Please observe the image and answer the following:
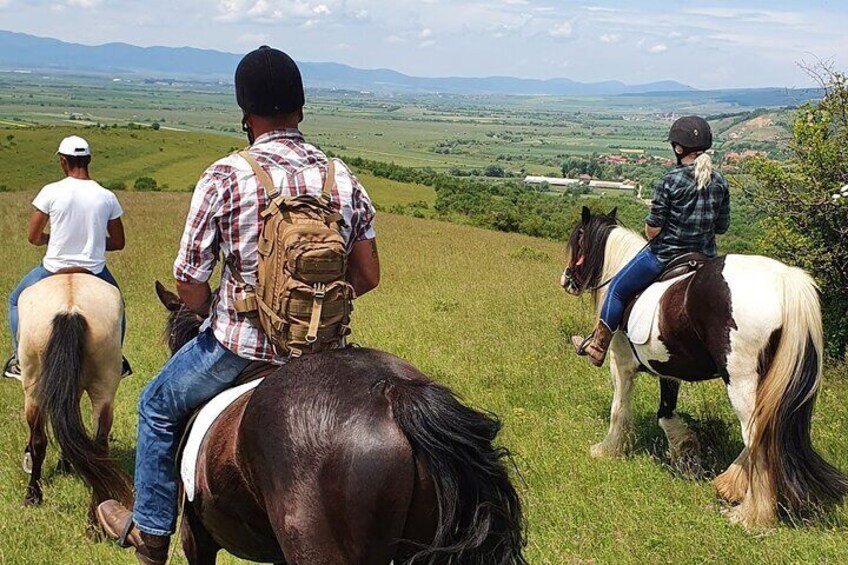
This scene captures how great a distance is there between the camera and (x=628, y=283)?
6.59 metres

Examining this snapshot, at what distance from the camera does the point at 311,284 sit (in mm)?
2797

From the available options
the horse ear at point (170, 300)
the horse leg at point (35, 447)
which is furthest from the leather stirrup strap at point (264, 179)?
the horse leg at point (35, 447)

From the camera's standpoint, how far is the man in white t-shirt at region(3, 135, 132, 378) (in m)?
5.87

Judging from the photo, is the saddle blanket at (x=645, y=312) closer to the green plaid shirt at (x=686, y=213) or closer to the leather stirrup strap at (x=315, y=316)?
the green plaid shirt at (x=686, y=213)

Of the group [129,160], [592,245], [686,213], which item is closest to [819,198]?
[592,245]

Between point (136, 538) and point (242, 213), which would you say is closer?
point (242, 213)

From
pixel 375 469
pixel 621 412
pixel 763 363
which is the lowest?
pixel 621 412

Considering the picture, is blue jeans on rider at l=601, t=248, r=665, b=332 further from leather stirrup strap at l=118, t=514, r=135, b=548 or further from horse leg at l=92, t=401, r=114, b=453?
leather stirrup strap at l=118, t=514, r=135, b=548

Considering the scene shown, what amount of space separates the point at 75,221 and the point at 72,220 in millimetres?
23

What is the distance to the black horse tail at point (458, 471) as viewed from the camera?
8.00 feet

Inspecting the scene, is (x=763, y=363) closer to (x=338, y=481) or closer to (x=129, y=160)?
(x=338, y=481)

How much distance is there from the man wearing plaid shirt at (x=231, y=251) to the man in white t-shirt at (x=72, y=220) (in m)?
3.08

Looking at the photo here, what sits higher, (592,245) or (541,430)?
(592,245)

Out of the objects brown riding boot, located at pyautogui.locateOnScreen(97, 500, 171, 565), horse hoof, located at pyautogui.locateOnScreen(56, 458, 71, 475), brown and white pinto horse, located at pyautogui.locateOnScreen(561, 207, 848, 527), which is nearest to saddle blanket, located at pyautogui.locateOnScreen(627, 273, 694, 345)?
brown and white pinto horse, located at pyautogui.locateOnScreen(561, 207, 848, 527)
